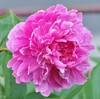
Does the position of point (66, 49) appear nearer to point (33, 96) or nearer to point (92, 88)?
point (33, 96)

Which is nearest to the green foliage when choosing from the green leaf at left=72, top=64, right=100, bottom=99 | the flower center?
the green leaf at left=72, top=64, right=100, bottom=99

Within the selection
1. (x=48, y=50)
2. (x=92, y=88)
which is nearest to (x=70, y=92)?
(x=92, y=88)

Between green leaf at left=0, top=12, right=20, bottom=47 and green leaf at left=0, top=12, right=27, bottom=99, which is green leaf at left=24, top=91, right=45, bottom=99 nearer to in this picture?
green leaf at left=0, top=12, right=27, bottom=99

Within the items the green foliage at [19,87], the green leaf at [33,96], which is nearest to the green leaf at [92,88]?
the green foliage at [19,87]

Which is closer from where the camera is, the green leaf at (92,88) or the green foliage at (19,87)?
the green foliage at (19,87)

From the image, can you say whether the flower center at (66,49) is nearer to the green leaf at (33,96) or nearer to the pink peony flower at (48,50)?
the pink peony flower at (48,50)

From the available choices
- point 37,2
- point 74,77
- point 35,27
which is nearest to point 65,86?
point 74,77

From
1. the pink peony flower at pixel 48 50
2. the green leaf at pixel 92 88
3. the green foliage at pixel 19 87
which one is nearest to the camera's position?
the pink peony flower at pixel 48 50
